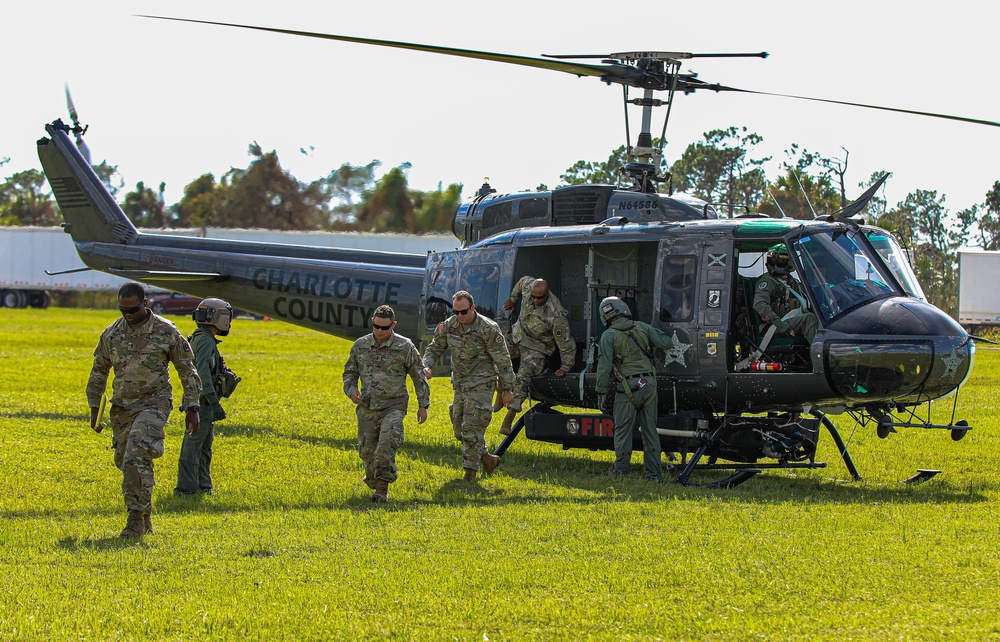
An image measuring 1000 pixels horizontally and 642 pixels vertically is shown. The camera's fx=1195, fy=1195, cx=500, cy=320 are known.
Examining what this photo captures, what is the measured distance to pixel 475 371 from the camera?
11.2 m

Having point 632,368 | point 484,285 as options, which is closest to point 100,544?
point 632,368

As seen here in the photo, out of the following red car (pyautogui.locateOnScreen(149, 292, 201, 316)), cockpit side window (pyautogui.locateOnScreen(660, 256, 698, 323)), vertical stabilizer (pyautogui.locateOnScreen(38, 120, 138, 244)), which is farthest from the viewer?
red car (pyautogui.locateOnScreen(149, 292, 201, 316))

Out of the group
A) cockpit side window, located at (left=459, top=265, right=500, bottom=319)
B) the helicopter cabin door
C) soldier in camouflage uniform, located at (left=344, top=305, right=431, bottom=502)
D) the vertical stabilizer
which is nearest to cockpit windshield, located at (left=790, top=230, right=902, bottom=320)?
the helicopter cabin door

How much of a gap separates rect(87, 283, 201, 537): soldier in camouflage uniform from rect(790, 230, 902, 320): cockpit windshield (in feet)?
18.2

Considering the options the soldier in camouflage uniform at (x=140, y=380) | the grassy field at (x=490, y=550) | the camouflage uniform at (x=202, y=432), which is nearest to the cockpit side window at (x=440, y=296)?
the grassy field at (x=490, y=550)

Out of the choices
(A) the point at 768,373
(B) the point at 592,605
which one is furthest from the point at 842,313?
(B) the point at 592,605

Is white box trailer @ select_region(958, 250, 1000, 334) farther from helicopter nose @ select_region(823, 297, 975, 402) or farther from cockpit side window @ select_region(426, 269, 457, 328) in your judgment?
helicopter nose @ select_region(823, 297, 975, 402)

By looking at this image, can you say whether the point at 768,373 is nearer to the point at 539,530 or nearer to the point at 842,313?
the point at 842,313

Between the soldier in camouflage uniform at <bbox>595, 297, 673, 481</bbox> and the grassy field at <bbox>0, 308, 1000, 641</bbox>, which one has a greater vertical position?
the soldier in camouflage uniform at <bbox>595, 297, 673, 481</bbox>

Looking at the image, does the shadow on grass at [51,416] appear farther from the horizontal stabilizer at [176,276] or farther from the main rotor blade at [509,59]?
the main rotor blade at [509,59]

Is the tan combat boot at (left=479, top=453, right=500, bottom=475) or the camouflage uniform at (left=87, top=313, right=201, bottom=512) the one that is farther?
the tan combat boot at (left=479, top=453, right=500, bottom=475)

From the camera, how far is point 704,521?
28.9 ft

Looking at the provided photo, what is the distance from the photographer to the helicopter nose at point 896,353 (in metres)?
10.3

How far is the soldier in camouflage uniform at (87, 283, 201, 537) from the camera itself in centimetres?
847
